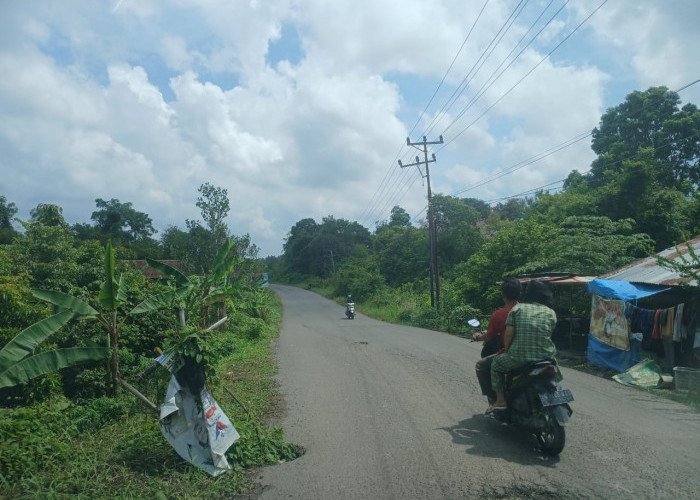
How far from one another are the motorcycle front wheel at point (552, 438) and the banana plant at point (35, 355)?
485 cm

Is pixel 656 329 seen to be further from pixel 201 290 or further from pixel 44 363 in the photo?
pixel 44 363

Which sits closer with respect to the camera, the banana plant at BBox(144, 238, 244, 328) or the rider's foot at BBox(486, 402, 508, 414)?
the rider's foot at BBox(486, 402, 508, 414)

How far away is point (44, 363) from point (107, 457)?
4.02 ft

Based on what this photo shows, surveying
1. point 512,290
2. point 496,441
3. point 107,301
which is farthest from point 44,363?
point 512,290

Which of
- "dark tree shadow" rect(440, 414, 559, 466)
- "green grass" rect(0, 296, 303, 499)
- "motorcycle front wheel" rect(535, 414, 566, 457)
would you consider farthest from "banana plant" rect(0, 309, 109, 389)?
"motorcycle front wheel" rect(535, 414, 566, 457)

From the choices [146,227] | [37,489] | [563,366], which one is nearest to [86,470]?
[37,489]

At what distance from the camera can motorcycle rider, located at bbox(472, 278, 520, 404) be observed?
6301 millimetres

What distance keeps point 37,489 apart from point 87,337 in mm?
4786

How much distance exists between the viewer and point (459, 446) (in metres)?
5.69

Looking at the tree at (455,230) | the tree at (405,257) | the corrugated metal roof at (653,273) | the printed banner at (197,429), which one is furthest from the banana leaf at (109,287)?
the tree at (405,257)

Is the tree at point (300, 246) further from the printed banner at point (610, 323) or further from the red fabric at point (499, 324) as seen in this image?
the red fabric at point (499, 324)

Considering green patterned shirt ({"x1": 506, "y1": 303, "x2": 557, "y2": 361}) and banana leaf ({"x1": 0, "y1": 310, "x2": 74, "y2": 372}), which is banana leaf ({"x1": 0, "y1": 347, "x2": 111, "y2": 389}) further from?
green patterned shirt ({"x1": 506, "y1": 303, "x2": 557, "y2": 361})

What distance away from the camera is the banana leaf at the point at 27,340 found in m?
5.38

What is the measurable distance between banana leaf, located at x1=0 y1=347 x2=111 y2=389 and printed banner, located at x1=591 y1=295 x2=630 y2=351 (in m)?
10.5
